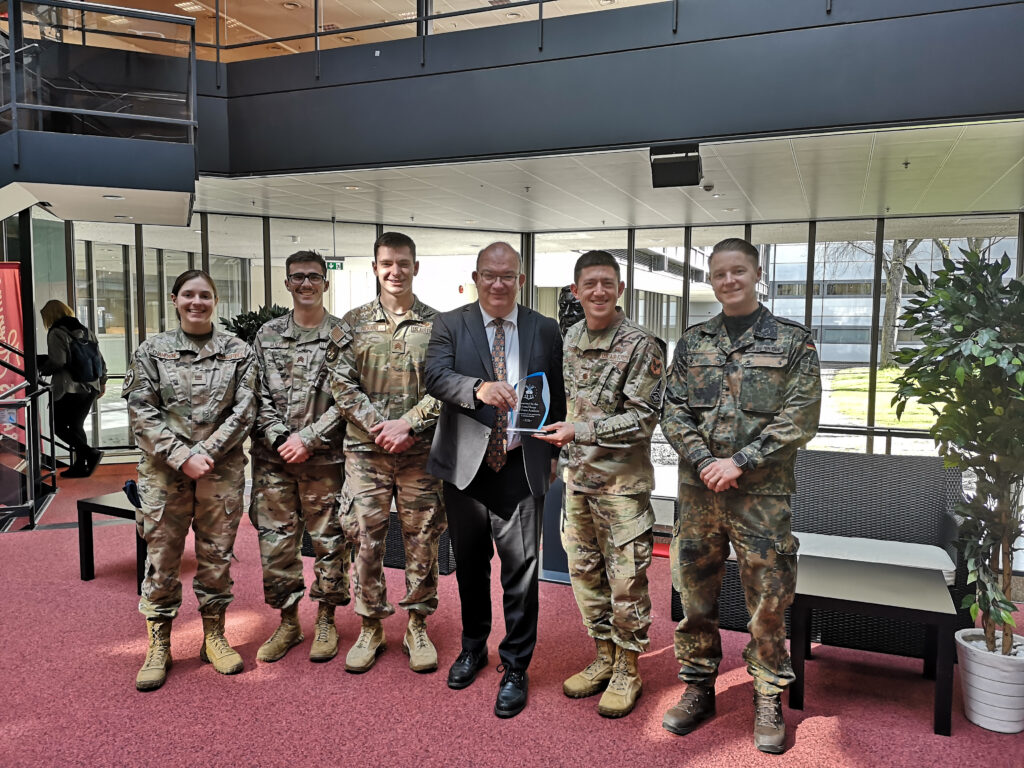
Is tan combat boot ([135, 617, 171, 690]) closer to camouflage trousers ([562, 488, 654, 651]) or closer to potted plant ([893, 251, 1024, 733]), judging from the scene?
camouflage trousers ([562, 488, 654, 651])

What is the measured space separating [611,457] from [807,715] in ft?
4.23

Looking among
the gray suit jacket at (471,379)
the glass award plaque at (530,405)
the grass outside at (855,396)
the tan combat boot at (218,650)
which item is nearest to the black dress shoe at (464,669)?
the gray suit jacket at (471,379)

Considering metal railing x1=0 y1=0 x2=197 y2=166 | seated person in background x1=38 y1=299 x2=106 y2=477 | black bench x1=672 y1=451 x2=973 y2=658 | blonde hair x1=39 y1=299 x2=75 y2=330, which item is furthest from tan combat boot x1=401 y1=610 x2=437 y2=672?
blonde hair x1=39 y1=299 x2=75 y2=330

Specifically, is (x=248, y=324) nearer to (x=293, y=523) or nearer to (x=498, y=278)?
(x=293, y=523)

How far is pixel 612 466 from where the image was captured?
2.89 meters

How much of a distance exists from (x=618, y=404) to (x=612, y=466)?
0.24m

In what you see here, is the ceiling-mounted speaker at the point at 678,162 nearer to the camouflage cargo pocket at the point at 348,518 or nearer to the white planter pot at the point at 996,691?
the camouflage cargo pocket at the point at 348,518

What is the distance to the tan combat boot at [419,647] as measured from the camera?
3.24 m

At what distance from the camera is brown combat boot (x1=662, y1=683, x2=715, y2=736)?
277 centimetres

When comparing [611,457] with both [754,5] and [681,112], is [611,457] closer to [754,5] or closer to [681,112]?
[681,112]

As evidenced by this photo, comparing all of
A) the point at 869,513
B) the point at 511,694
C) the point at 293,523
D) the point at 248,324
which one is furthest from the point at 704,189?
the point at 511,694

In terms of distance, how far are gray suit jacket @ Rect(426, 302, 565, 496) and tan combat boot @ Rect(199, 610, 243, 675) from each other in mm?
1272

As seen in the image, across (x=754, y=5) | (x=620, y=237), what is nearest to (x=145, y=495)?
(x=754, y=5)

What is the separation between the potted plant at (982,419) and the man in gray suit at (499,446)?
1.49 m
